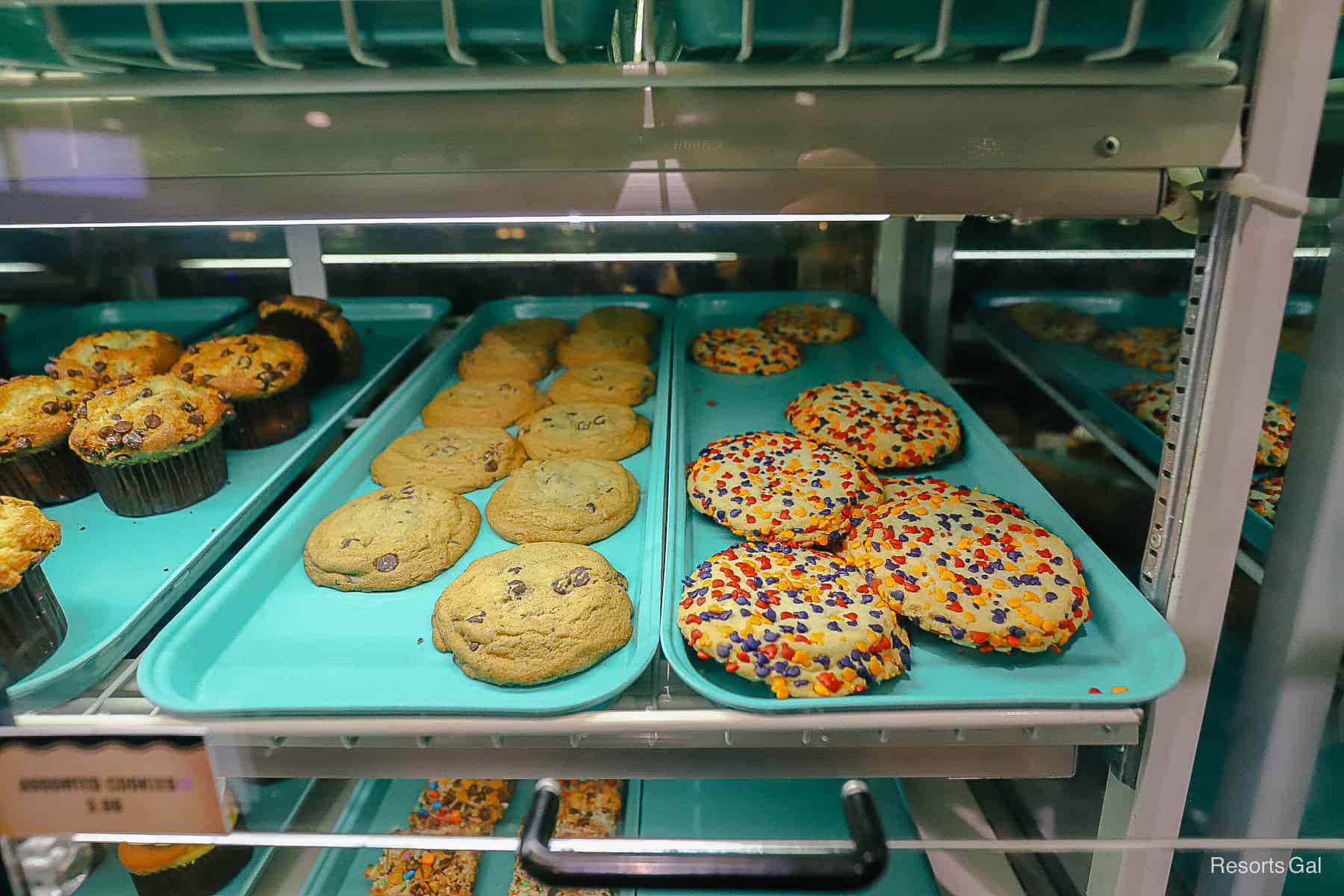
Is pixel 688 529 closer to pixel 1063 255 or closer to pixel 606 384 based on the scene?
pixel 606 384

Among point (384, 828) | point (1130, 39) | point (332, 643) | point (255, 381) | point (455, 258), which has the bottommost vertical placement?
point (384, 828)

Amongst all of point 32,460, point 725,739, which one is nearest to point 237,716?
point 725,739

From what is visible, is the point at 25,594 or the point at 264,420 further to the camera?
the point at 264,420

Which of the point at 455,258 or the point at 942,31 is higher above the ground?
the point at 942,31

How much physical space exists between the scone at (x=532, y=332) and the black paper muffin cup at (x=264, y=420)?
1.74 ft

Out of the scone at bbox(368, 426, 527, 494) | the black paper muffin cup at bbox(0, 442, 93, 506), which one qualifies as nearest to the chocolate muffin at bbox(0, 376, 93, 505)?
the black paper muffin cup at bbox(0, 442, 93, 506)

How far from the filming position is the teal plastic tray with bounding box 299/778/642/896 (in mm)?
1570

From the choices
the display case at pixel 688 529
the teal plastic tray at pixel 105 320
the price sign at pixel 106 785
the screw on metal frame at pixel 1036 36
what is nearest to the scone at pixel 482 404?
the display case at pixel 688 529

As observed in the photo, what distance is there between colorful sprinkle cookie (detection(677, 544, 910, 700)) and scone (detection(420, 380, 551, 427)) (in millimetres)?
846

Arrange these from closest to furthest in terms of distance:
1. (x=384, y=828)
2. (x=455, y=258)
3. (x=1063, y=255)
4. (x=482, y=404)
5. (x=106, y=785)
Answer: (x=106, y=785) < (x=384, y=828) < (x=482, y=404) < (x=1063, y=255) < (x=455, y=258)

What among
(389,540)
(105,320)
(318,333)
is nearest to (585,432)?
(389,540)

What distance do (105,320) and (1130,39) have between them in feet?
8.42

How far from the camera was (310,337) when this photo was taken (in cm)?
205

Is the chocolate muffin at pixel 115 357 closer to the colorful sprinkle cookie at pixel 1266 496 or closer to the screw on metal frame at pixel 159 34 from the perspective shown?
the screw on metal frame at pixel 159 34
